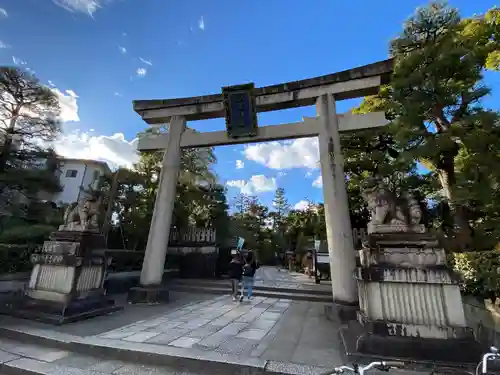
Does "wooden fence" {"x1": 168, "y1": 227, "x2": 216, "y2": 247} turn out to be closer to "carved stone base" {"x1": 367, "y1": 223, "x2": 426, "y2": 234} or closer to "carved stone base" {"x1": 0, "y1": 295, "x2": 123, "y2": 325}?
"carved stone base" {"x1": 0, "y1": 295, "x2": 123, "y2": 325}

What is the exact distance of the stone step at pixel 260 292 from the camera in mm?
7463

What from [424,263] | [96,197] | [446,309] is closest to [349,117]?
[424,263]

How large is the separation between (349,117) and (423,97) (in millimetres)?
2180

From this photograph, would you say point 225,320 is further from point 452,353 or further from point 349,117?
point 349,117

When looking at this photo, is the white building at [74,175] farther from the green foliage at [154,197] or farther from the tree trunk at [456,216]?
the tree trunk at [456,216]

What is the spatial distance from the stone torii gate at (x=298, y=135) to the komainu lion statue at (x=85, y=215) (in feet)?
6.27

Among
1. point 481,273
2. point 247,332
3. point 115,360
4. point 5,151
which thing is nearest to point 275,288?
point 247,332

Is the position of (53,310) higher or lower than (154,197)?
lower

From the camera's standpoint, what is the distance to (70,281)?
495 cm

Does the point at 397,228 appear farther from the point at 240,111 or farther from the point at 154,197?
the point at 154,197

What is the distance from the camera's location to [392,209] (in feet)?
13.7

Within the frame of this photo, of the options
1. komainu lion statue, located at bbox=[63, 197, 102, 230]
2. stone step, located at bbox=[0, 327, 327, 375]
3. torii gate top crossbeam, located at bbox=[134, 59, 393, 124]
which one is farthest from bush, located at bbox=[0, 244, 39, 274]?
torii gate top crossbeam, located at bbox=[134, 59, 393, 124]

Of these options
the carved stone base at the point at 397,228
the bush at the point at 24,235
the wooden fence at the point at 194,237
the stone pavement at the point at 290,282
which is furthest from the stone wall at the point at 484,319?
the bush at the point at 24,235

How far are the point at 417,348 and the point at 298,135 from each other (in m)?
5.29
